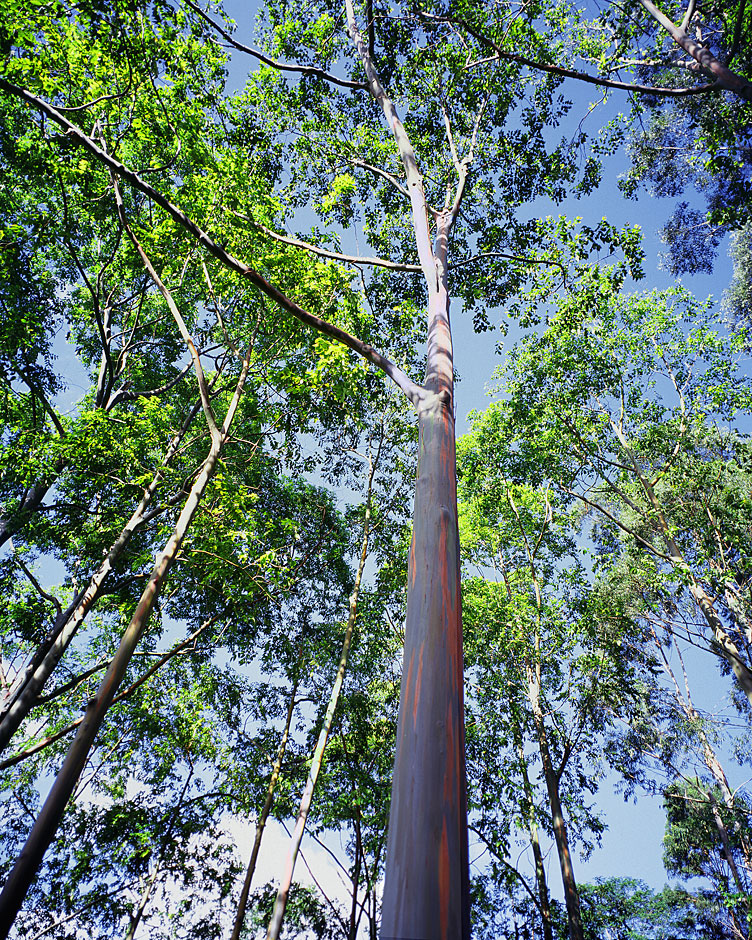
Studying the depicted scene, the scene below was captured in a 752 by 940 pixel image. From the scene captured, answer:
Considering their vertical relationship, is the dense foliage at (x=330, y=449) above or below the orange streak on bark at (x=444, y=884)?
above

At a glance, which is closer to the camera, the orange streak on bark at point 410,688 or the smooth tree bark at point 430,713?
the smooth tree bark at point 430,713

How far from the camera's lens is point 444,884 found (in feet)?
4.38

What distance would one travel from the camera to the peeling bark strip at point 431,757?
1.31m

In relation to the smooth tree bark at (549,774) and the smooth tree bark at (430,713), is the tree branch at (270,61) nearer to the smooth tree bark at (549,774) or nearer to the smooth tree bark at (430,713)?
the smooth tree bark at (430,713)

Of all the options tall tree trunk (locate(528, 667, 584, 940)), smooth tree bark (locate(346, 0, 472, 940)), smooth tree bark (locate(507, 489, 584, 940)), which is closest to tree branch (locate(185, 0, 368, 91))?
smooth tree bark (locate(346, 0, 472, 940))

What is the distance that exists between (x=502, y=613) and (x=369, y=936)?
9243 millimetres

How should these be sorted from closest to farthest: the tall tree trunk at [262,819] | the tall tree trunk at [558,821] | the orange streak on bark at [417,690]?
1. the orange streak on bark at [417,690]
2. the tall tree trunk at [558,821]
3. the tall tree trunk at [262,819]

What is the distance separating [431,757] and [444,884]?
0.33 m

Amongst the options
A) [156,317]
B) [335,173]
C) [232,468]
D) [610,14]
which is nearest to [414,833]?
[232,468]

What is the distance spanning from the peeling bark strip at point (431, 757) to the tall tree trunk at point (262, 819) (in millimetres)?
9758

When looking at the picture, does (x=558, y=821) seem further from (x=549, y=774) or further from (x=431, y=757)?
(x=431, y=757)

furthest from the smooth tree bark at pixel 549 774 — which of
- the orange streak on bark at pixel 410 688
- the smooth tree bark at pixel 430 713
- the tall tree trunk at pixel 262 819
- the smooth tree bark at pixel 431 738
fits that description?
the orange streak on bark at pixel 410 688

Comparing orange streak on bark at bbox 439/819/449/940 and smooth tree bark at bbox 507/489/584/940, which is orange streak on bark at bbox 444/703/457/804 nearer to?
orange streak on bark at bbox 439/819/449/940

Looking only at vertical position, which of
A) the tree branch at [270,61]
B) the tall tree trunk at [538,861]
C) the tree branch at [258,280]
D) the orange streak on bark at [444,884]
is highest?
the tree branch at [270,61]
